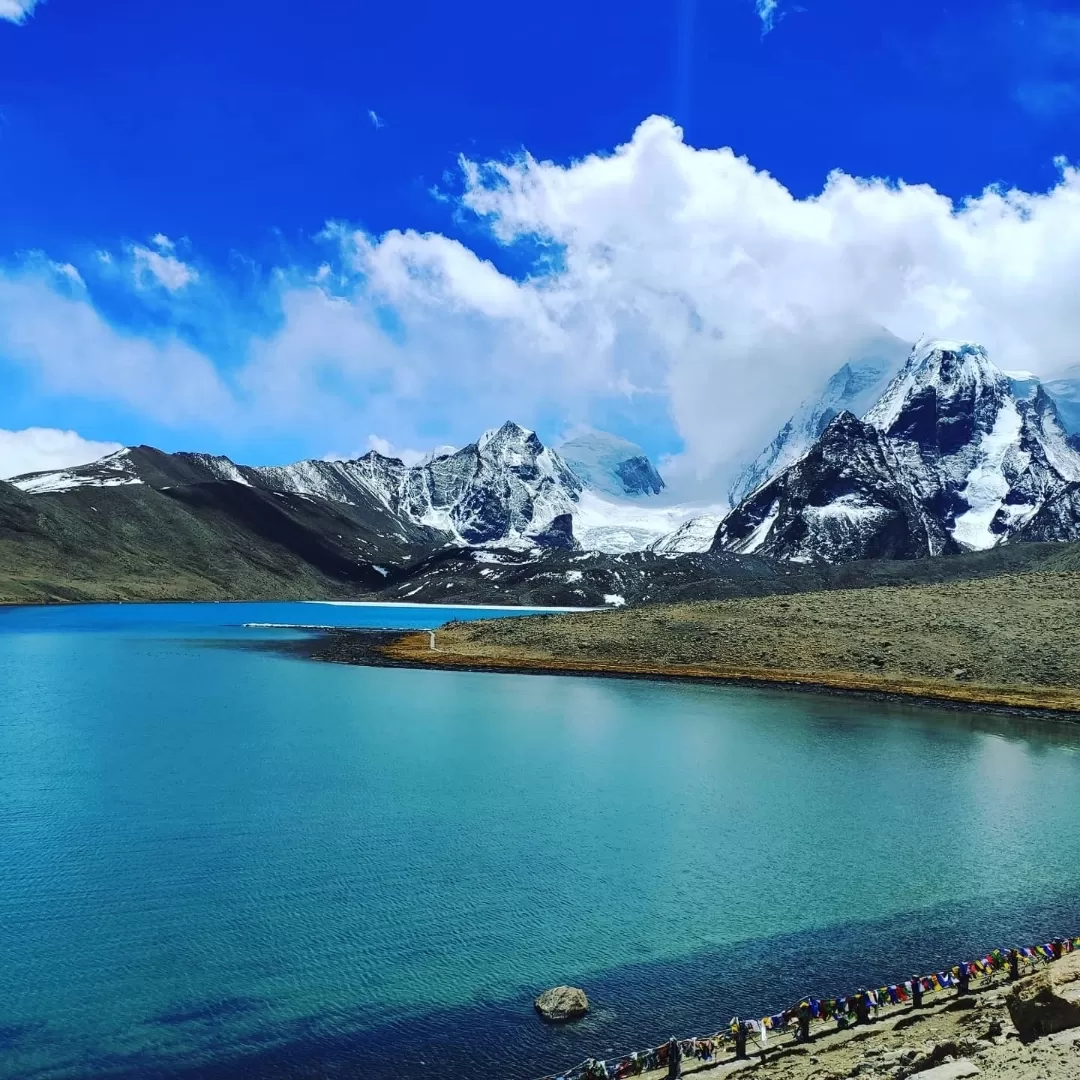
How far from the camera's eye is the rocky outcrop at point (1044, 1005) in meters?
15.0

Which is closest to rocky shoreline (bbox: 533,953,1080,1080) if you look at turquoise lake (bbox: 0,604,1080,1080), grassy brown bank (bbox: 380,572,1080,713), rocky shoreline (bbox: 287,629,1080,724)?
turquoise lake (bbox: 0,604,1080,1080)

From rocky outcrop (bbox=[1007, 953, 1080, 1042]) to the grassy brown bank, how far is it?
58.2m

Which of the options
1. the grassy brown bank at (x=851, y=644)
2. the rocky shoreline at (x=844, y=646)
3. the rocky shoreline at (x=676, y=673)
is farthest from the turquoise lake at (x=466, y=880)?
the grassy brown bank at (x=851, y=644)

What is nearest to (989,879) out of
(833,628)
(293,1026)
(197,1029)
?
(293,1026)

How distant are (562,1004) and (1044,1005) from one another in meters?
9.25

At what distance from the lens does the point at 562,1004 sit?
62.4 ft

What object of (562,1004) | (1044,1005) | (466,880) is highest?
(1044,1005)

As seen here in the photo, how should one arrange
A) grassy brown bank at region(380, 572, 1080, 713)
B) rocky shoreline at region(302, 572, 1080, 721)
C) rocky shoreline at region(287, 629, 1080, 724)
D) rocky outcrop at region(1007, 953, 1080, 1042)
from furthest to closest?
1. grassy brown bank at region(380, 572, 1080, 713)
2. rocky shoreline at region(302, 572, 1080, 721)
3. rocky shoreline at region(287, 629, 1080, 724)
4. rocky outcrop at region(1007, 953, 1080, 1042)

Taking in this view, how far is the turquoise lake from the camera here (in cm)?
1834

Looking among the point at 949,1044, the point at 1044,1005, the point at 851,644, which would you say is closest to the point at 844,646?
the point at 851,644

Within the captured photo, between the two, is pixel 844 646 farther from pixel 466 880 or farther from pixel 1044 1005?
pixel 1044 1005

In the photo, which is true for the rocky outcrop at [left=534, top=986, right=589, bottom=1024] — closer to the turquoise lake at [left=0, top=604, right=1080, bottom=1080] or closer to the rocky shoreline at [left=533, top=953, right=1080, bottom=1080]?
the turquoise lake at [left=0, top=604, right=1080, bottom=1080]

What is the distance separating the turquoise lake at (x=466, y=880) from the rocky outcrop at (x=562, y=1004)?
0.96 feet

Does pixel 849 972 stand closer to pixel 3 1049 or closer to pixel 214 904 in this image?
pixel 214 904
